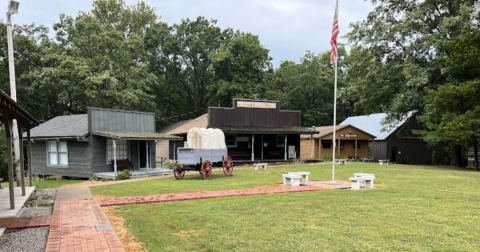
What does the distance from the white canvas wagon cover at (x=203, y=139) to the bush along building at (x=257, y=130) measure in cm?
A: 707

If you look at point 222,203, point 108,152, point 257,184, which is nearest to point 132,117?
point 108,152

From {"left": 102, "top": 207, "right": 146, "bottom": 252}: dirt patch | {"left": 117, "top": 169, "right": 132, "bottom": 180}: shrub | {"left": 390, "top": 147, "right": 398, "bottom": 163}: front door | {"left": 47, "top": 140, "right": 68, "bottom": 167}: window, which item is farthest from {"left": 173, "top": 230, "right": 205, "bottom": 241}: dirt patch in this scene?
{"left": 390, "top": 147, "right": 398, "bottom": 163}: front door

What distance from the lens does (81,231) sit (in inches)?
241

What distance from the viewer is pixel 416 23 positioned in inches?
951

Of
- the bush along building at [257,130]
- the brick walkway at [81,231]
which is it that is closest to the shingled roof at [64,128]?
the bush along building at [257,130]

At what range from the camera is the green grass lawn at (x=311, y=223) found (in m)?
5.13

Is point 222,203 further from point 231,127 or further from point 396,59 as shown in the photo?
point 396,59

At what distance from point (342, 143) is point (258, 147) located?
9.83m

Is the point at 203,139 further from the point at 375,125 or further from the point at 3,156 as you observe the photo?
the point at 375,125

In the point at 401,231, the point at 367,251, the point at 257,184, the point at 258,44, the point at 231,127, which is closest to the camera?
the point at 367,251

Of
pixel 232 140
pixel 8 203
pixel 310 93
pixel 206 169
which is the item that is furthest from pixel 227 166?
pixel 310 93

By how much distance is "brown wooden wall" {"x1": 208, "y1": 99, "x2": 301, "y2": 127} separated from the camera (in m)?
24.9

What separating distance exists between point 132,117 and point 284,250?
16890 mm

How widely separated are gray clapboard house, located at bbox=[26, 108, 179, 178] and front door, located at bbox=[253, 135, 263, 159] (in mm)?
8884
